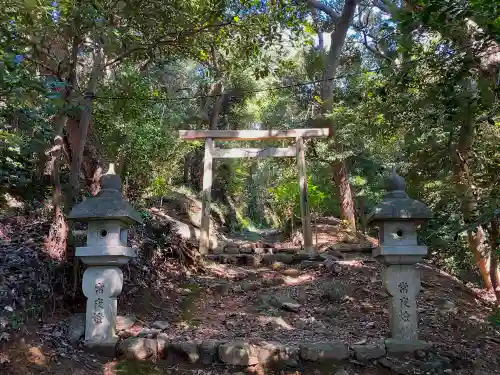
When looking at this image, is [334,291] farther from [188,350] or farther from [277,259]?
[188,350]

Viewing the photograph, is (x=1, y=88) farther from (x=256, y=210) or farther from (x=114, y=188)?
(x=256, y=210)

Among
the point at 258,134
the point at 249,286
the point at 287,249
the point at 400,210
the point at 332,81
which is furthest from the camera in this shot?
the point at 332,81

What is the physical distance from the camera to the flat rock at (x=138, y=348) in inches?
171

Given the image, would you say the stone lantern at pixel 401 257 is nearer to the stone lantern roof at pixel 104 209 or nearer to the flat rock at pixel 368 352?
the flat rock at pixel 368 352

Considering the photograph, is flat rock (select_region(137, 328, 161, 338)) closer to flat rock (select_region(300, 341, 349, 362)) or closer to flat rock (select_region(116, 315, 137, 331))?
flat rock (select_region(116, 315, 137, 331))

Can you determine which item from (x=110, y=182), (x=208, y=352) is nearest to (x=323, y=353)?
(x=208, y=352)

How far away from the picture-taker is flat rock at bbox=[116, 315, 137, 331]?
496 centimetres

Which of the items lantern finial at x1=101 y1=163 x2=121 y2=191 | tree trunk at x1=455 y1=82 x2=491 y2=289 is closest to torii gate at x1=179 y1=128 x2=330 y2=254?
tree trunk at x1=455 y1=82 x2=491 y2=289

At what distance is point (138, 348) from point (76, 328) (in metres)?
0.80

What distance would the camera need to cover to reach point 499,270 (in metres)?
7.73

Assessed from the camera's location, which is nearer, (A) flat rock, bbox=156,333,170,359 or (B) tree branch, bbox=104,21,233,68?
(A) flat rock, bbox=156,333,170,359

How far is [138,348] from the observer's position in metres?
4.36

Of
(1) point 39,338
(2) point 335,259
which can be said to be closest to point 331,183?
(2) point 335,259

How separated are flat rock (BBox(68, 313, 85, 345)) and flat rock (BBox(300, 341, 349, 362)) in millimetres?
2488
